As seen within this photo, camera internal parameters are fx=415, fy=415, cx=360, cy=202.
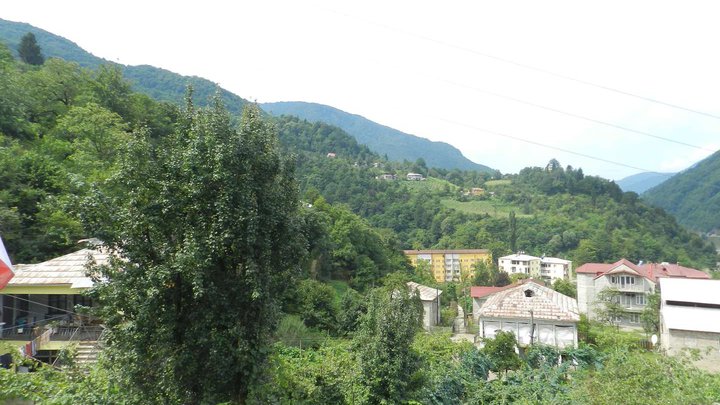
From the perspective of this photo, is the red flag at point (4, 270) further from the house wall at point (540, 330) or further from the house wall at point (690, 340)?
the house wall at point (690, 340)

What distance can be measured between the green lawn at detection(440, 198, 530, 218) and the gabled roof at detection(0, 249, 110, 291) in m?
105

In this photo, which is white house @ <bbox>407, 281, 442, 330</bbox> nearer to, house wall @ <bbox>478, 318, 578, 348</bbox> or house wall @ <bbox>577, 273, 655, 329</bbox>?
house wall @ <bbox>478, 318, 578, 348</bbox>

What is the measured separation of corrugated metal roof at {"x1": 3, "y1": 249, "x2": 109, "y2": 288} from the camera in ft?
43.7

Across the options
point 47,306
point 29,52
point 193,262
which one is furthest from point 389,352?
point 29,52

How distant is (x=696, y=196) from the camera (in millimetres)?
139375

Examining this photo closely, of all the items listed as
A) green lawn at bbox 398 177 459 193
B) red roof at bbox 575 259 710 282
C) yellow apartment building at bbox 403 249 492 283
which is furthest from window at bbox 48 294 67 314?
green lawn at bbox 398 177 459 193

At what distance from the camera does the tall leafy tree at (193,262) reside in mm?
5812

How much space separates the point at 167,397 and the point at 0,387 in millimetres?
3199

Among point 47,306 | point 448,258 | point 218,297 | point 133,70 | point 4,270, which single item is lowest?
point 448,258

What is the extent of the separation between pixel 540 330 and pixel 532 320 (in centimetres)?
207

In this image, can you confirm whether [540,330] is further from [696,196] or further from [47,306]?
[696,196]

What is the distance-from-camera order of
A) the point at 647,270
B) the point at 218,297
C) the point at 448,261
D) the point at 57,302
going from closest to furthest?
1. the point at 218,297
2. the point at 57,302
3. the point at 647,270
4. the point at 448,261

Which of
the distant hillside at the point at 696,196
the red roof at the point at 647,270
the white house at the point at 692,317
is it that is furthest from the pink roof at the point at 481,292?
the distant hillside at the point at 696,196

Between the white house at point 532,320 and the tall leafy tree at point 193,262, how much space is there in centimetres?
1894
